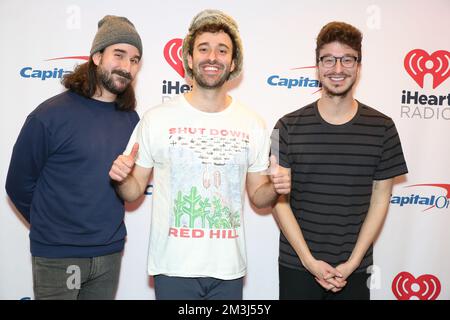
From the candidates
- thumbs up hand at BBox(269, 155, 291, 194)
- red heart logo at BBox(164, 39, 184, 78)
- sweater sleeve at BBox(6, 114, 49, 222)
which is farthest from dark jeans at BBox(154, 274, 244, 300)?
red heart logo at BBox(164, 39, 184, 78)

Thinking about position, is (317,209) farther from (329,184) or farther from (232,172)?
(232,172)

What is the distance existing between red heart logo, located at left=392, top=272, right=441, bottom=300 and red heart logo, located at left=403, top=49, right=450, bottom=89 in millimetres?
1200

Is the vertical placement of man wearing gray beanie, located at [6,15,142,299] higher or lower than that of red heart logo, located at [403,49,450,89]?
lower

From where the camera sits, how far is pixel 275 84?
2.76 meters

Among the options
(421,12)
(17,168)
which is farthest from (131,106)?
(421,12)

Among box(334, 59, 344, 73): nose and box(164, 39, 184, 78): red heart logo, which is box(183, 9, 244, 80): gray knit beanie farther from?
box(164, 39, 184, 78): red heart logo

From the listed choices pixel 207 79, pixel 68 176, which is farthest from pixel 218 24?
pixel 68 176

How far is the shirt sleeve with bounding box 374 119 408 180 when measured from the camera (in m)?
2.17

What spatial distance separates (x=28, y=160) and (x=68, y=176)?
0.21m

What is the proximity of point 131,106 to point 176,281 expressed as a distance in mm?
932

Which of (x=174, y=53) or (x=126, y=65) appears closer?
(x=126, y=65)

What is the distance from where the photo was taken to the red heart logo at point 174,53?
2703mm

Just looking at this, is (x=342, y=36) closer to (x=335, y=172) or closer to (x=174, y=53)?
(x=335, y=172)

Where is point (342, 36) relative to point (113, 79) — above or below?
above
